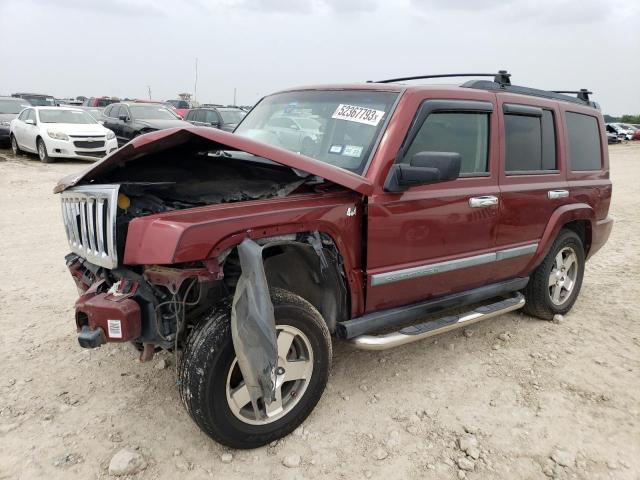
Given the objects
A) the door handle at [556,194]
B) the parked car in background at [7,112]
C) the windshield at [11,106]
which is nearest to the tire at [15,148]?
the parked car in background at [7,112]

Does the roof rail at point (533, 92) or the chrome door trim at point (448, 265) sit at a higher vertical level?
the roof rail at point (533, 92)

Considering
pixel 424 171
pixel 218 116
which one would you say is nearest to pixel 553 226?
pixel 424 171

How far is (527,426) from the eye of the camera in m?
2.97

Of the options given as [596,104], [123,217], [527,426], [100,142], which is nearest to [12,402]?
Answer: [123,217]

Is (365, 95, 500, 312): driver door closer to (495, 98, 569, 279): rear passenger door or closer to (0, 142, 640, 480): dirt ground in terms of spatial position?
(495, 98, 569, 279): rear passenger door

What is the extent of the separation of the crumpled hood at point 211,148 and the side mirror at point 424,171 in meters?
0.20

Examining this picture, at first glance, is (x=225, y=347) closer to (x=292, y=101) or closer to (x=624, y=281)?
(x=292, y=101)

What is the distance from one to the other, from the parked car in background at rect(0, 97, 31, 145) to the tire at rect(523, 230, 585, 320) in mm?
17131

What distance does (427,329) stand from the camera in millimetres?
3293

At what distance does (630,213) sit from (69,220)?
9.81m

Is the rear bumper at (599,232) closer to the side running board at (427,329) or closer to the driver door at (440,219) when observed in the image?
the side running board at (427,329)

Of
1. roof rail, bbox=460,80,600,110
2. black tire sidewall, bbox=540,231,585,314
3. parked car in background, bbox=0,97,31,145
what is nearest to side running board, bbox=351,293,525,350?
black tire sidewall, bbox=540,231,585,314

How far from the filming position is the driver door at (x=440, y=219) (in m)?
3.03

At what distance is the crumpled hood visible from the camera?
2.52 metres
